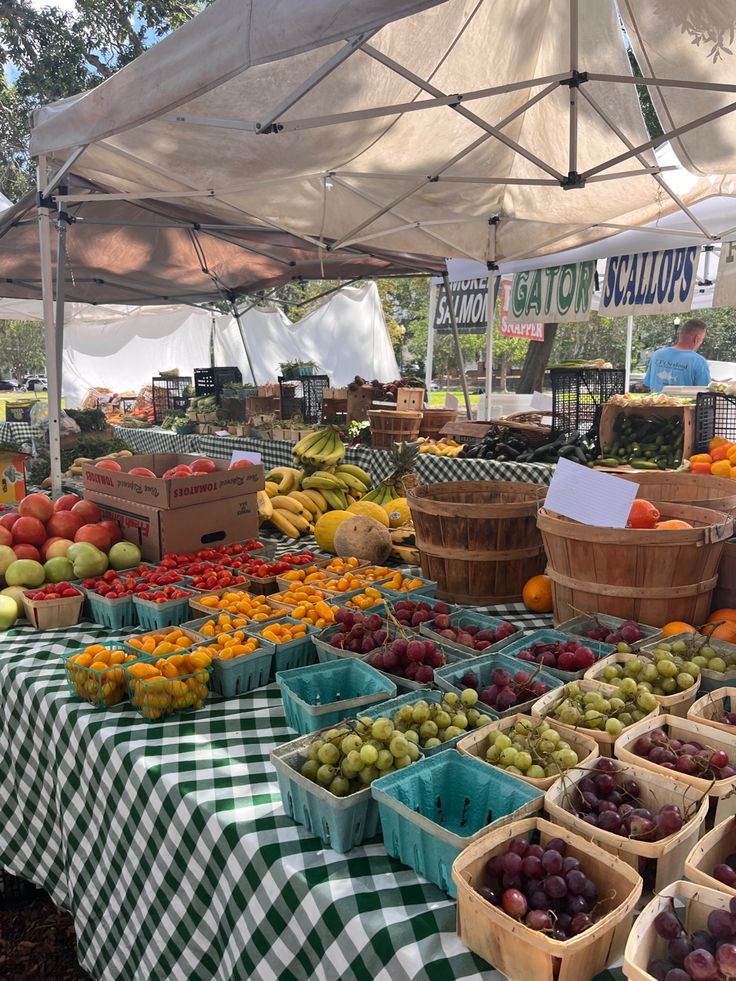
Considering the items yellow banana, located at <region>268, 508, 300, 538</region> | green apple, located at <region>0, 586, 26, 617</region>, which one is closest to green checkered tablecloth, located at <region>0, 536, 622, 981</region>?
green apple, located at <region>0, 586, 26, 617</region>

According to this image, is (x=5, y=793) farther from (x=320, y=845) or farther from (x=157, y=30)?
(x=157, y=30)

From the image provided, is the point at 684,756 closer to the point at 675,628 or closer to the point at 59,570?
the point at 675,628

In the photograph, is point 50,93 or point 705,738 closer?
point 705,738

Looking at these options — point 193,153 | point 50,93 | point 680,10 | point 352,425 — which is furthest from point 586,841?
point 50,93

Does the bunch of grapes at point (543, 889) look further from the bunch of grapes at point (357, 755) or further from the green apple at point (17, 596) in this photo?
the green apple at point (17, 596)

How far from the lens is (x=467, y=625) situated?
2.24m

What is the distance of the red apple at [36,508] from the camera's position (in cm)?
326

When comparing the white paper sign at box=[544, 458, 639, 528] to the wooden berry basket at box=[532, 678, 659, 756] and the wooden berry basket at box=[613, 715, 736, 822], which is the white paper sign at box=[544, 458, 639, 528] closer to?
the wooden berry basket at box=[532, 678, 659, 756]

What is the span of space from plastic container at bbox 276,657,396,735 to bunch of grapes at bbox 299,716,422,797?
203 millimetres

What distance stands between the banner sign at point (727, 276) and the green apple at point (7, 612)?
5.74 meters

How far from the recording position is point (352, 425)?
259 inches

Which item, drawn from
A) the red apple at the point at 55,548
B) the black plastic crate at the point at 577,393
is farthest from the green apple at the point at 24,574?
the black plastic crate at the point at 577,393

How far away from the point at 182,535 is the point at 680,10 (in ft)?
10.6

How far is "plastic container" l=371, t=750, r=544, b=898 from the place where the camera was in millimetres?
1199
